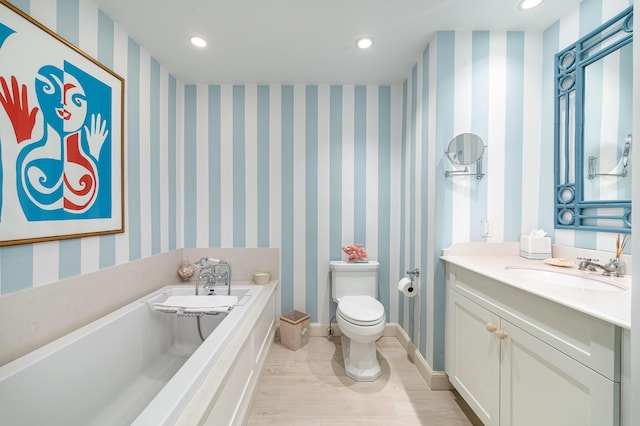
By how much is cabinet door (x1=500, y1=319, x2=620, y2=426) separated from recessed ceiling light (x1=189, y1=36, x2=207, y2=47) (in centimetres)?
256

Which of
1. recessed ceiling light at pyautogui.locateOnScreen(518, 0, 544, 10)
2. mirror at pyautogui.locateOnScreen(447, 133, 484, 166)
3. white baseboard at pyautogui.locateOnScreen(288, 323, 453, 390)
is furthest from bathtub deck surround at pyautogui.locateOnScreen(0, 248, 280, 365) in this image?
recessed ceiling light at pyautogui.locateOnScreen(518, 0, 544, 10)

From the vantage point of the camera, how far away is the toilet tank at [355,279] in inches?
88.2

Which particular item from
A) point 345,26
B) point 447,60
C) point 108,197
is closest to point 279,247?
point 108,197

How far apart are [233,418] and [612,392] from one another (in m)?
1.47

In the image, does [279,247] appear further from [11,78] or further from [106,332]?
[11,78]

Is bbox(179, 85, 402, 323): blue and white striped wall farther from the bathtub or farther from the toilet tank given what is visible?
the bathtub

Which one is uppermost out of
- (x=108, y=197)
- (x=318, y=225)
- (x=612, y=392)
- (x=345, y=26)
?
(x=345, y=26)

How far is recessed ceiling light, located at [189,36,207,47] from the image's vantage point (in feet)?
5.73

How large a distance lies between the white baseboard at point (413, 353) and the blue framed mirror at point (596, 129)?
50.2 inches

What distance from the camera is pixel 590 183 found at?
137 centimetres

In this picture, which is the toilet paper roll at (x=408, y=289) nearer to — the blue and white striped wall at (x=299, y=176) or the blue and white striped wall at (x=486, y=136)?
the blue and white striped wall at (x=486, y=136)

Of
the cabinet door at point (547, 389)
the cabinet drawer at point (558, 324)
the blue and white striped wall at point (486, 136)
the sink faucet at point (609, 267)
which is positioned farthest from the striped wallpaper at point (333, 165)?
the cabinet door at point (547, 389)

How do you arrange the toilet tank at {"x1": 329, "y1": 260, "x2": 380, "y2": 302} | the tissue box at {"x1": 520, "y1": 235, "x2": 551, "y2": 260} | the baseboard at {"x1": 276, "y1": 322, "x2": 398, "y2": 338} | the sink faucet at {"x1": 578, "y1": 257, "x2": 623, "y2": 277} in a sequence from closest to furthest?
the sink faucet at {"x1": 578, "y1": 257, "x2": 623, "y2": 277}
the tissue box at {"x1": 520, "y1": 235, "x2": 551, "y2": 260}
the toilet tank at {"x1": 329, "y1": 260, "x2": 380, "y2": 302}
the baseboard at {"x1": 276, "y1": 322, "x2": 398, "y2": 338}

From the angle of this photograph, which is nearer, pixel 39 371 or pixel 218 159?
pixel 39 371
